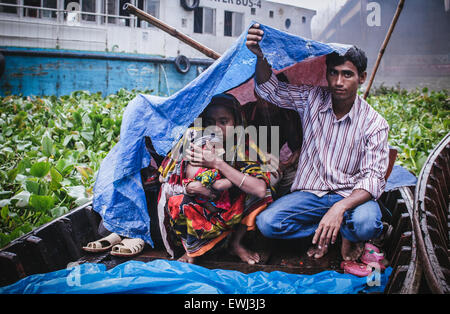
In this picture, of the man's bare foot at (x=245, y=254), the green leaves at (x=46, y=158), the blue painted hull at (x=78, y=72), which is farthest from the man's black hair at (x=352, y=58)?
the blue painted hull at (x=78, y=72)

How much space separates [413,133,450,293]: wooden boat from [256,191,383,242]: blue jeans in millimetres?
196

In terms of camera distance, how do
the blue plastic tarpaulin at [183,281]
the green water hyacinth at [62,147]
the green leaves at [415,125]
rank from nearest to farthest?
the blue plastic tarpaulin at [183,281]
the green water hyacinth at [62,147]
the green leaves at [415,125]

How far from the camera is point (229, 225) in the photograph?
63.1 inches

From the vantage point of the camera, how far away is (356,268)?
4.97 ft

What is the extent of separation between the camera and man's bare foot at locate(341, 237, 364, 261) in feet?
5.27

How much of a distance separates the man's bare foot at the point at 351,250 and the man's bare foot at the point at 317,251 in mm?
93

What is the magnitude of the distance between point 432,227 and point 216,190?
3.37 feet

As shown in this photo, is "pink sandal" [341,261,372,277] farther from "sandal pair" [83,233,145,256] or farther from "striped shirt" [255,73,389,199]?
Answer: "sandal pair" [83,233,145,256]

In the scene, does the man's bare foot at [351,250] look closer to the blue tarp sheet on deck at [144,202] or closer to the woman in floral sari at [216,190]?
the blue tarp sheet on deck at [144,202]

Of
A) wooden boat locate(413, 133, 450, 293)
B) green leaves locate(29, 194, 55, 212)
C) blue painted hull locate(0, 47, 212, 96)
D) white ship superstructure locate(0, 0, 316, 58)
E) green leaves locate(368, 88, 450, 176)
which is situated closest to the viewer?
wooden boat locate(413, 133, 450, 293)

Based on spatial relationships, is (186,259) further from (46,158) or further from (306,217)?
(46,158)

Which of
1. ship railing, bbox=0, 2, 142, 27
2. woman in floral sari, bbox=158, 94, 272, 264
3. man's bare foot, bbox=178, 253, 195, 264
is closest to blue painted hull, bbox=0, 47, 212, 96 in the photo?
ship railing, bbox=0, 2, 142, 27

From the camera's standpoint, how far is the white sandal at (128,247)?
1.68 m

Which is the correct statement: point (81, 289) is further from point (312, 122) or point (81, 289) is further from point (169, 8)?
point (169, 8)
